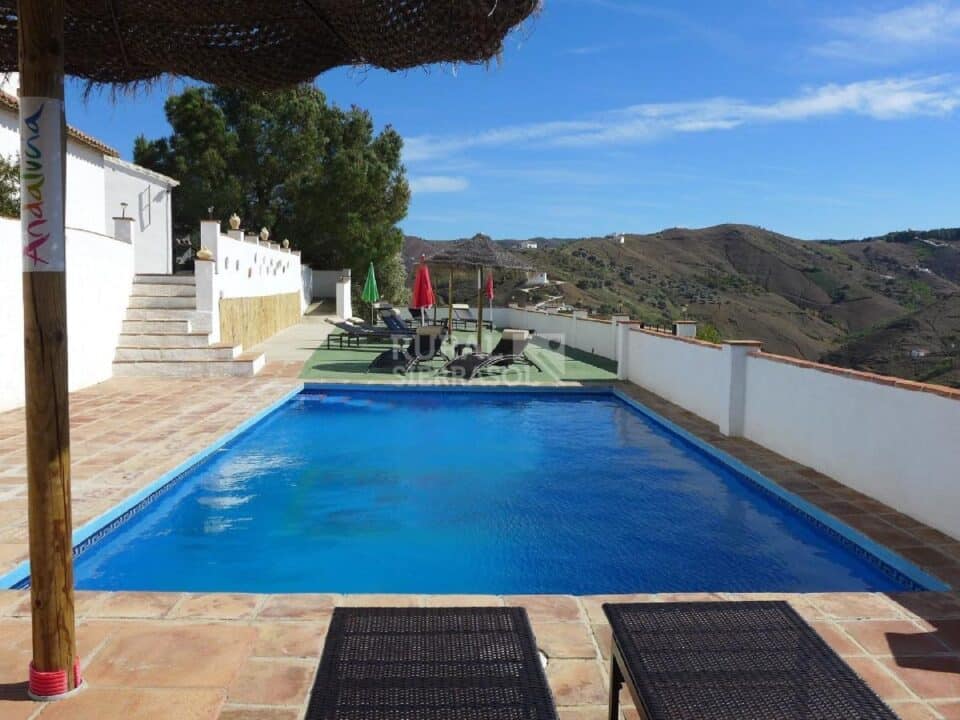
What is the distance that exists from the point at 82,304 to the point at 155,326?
1.92 metres

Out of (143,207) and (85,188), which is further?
(143,207)

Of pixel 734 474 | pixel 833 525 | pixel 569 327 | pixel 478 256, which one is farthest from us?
pixel 569 327

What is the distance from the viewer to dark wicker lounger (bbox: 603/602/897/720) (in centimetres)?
190

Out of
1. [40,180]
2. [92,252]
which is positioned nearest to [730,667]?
[40,180]

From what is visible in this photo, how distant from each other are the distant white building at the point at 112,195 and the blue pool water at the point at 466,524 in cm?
886

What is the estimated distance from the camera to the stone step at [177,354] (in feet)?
39.1

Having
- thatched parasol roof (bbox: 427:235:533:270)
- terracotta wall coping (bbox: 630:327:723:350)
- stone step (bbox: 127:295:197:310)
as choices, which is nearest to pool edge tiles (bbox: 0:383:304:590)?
terracotta wall coping (bbox: 630:327:723:350)

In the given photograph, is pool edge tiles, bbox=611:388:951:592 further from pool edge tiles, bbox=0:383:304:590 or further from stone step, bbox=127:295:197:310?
stone step, bbox=127:295:197:310

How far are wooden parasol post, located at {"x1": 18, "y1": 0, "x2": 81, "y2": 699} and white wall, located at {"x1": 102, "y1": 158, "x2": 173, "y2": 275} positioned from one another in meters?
17.1

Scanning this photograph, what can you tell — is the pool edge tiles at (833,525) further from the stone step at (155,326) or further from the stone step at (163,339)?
the stone step at (155,326)

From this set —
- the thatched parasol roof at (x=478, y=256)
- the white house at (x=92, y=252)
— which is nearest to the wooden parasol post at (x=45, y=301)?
the white house at (x=92, y=252)

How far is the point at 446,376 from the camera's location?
41.1 ft

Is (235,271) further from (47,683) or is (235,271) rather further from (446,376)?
(47,683)

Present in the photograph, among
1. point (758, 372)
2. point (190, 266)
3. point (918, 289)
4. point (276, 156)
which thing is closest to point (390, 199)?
point (276, 156)
